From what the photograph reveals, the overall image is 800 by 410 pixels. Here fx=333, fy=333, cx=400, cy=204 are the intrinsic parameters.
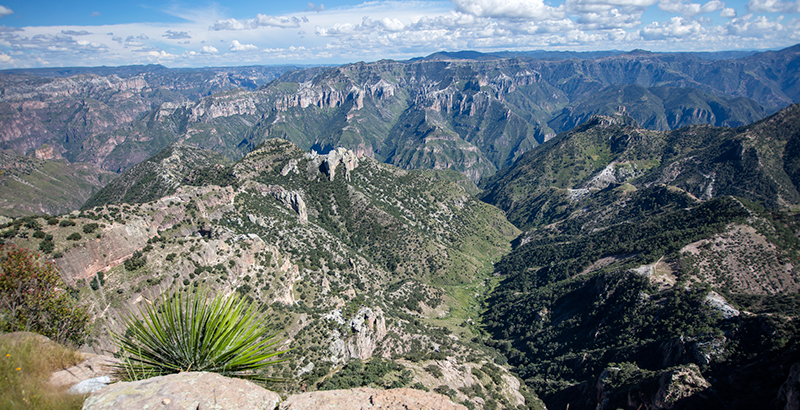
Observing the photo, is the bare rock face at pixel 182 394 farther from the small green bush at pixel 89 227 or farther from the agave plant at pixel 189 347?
the small green bush at pixel 89 227

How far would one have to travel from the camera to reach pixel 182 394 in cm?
1223

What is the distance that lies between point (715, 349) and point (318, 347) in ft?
246

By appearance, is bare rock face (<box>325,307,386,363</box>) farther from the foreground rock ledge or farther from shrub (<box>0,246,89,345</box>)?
the foreground rock ledge

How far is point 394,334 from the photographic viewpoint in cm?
9238

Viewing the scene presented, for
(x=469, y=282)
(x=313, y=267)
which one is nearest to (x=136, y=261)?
(x=313, y=267)

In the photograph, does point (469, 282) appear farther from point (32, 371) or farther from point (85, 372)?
point (32, 371)

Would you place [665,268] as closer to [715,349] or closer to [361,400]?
[715,349]

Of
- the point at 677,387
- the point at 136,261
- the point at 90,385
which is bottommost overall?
the point at 677,387

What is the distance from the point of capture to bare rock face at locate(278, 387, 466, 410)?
1689cm

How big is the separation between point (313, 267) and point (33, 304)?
103076 mm

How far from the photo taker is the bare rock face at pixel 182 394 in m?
11.4

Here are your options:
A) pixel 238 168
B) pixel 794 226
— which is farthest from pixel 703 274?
pixel 238 168

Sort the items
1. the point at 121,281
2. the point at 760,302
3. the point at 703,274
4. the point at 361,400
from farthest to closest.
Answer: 1. the point at 703,274
2. the point at 760,302
3. the point at 121,281
4. the point at 361,400

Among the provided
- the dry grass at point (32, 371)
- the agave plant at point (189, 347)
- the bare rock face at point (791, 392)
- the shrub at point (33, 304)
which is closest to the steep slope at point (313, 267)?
the agave plant at point (189, 347)
